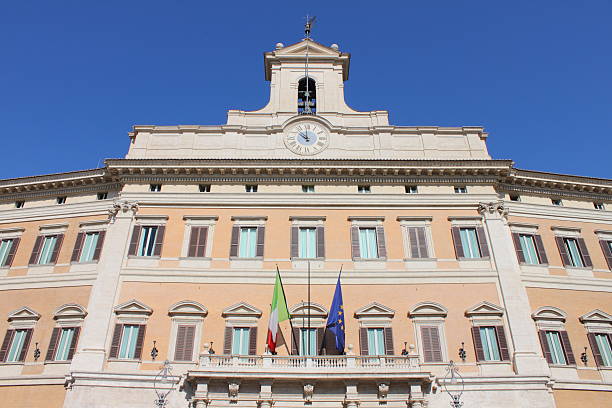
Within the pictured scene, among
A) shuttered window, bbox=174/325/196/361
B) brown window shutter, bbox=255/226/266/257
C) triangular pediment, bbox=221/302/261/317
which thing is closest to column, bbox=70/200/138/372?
shuttered window, bbox=174/325/196/361

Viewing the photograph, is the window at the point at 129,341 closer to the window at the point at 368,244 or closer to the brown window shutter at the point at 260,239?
the brown window shutter at the point at 260,239

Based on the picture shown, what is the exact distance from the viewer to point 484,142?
90.8 feet

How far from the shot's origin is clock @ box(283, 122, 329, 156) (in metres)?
27.1

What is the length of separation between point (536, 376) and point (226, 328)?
12751mm

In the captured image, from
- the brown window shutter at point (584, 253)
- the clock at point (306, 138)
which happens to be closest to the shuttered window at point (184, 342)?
the clock at point (306, 138)

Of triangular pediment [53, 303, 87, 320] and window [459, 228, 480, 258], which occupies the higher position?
window [459, 228, 480, 258]

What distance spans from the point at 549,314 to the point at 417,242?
6473mm

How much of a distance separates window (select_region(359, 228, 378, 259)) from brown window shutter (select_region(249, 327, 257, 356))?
592 cm

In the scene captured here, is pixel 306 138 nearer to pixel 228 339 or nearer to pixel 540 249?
pixel 228 339

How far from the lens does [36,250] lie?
84.4 ft

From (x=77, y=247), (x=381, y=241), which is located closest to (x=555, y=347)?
(x=381, y=241)

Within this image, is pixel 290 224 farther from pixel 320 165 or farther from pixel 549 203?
pixel 549 203

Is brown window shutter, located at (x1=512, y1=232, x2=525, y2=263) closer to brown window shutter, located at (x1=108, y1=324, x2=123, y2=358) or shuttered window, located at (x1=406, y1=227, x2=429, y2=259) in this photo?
shuttered window, located at (x1=406, y1=227, x2=429, y2=259)

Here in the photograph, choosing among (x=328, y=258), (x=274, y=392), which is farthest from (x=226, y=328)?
(x=328, y=258)
